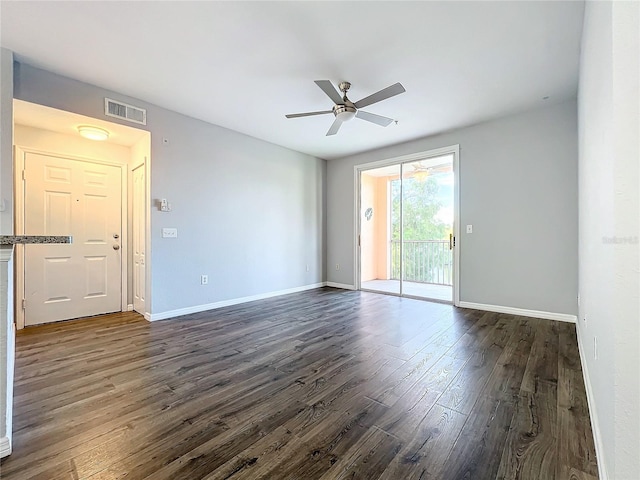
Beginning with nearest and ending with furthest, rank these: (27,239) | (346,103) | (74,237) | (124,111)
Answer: (27,239) < (346,103) < (124,111) < (74,237)

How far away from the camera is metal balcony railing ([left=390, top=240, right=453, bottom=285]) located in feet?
20.2

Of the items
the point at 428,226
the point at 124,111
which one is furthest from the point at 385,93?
the point at 428,226

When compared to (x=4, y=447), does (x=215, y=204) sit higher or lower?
higher

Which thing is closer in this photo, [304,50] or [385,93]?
[304,50]

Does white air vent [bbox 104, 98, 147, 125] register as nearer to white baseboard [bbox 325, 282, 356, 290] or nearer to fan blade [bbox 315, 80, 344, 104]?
fan blade [bbox 315, 80, 344, 104]

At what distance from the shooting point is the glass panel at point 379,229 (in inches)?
265

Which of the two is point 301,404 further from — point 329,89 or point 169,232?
point 169,232

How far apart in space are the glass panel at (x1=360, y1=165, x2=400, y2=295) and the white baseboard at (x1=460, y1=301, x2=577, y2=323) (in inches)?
99.9

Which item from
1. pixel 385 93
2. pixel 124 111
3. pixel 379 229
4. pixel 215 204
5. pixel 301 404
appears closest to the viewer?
pixel 301 404

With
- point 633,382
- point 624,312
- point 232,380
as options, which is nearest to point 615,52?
point 624,312

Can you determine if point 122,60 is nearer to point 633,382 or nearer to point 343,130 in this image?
point 343,130

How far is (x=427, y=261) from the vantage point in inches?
252

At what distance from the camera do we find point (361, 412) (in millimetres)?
1708

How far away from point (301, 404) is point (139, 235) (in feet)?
11.4
